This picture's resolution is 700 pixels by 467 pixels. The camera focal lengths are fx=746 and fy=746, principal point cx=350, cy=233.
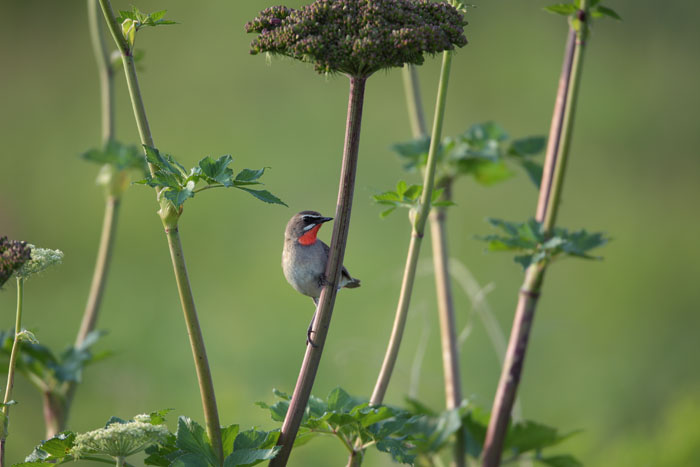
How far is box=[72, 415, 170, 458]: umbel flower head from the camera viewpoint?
160 cm

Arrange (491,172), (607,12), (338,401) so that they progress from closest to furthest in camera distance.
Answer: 1. (338,401)
2. (607,12)
3. (491,172)

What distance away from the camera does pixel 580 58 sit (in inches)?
91.6

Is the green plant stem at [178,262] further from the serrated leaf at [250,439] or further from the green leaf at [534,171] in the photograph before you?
the green leaf at [534,171]

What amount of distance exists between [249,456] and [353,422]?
300mm

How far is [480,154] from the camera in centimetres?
281

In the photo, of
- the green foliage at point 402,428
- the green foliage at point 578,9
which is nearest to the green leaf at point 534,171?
the green foliage at point 578,9

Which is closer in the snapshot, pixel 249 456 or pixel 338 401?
pixel 249 456

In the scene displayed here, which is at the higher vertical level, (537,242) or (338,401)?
(537,242)

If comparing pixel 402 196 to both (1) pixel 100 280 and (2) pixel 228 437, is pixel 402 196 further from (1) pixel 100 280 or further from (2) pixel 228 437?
(1) pixel 100 280

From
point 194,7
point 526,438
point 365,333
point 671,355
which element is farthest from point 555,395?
point 194,7

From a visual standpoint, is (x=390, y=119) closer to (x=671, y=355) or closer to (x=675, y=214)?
(x=675, y=214)

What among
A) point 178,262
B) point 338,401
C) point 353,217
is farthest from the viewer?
point 353,217

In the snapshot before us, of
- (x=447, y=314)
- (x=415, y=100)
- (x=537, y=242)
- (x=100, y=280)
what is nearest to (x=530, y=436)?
(x=447, y=314)

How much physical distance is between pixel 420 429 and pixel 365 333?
3.18 metres
